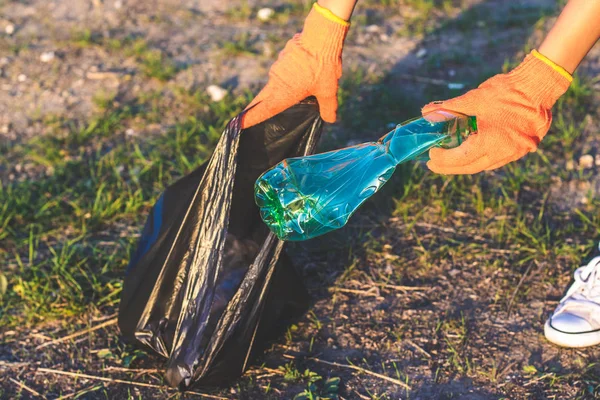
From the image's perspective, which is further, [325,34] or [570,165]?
[570,165]

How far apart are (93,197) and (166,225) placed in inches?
34.0

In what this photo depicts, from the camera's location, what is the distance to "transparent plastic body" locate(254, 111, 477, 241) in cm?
177

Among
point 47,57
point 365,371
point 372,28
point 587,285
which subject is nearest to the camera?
point 365,371

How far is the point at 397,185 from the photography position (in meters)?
2.82

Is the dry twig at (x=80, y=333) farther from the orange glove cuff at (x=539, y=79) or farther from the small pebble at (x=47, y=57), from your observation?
the small pebble at (x=47, y=57)

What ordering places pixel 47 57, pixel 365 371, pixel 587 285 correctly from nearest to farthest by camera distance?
pixel 365 371 < pixel 587 285 < pixel 47 57

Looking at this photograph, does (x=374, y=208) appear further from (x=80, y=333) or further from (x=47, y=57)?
(x=47, y=57)

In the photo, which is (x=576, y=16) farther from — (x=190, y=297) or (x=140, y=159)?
(x=140, y=159)

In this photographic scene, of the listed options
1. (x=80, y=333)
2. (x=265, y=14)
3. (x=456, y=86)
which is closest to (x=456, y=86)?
(x=456, y=86)

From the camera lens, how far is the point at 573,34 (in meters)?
1.71

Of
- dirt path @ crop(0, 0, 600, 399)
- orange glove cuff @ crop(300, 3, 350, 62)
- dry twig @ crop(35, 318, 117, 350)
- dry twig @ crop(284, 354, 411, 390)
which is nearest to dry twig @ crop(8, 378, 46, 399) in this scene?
dirt path @ crop(0, 0, 600, 399)

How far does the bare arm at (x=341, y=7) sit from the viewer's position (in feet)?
6.46

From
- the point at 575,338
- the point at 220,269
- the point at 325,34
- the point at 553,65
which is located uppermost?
the point at 553,65

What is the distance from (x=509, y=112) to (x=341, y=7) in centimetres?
57
